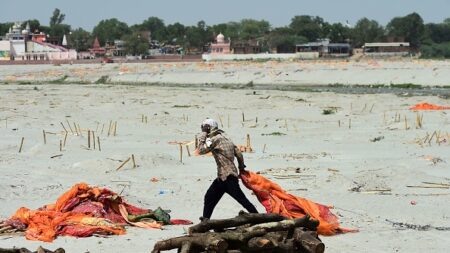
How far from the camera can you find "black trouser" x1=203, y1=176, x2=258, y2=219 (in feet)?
34.2

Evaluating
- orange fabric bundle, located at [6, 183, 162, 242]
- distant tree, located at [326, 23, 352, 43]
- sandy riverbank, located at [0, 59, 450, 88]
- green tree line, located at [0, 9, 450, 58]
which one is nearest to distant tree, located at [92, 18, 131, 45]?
green tree line, located at [0, 9, 450, 58]

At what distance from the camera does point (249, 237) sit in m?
8.17

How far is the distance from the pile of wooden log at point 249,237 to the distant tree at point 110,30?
159 meters

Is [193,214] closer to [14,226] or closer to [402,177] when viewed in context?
[14,226]

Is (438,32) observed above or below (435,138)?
above

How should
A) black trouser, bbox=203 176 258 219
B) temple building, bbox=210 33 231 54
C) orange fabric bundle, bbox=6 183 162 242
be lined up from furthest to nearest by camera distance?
1. temple building, bbox=210 33 231 54
2. orange fabric bundle, bbox=6 183 162 242
3. black trouser, bbox=203 176 258 219

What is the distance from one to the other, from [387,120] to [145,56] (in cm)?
10611

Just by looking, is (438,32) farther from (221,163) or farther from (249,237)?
(249,237)

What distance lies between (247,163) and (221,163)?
716 cm

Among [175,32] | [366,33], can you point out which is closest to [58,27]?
[175,32]

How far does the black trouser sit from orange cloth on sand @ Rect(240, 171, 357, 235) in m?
0.45

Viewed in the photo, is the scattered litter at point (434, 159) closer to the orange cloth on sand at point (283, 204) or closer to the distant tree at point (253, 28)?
the orange cloth on sand at point (283, 204)

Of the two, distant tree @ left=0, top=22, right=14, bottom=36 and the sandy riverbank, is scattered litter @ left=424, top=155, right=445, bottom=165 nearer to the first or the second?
the sandy riverbank

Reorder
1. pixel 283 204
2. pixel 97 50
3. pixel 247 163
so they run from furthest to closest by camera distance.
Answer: pixel 97 50 < pixel 247 163 < pixel 283 204
